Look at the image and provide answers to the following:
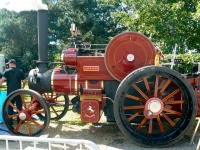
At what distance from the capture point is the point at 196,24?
8.62 m

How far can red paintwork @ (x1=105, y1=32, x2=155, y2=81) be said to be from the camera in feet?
13.6

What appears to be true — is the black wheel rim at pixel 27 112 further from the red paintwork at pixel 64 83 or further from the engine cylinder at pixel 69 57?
the engine cylinder at pixel 69 57

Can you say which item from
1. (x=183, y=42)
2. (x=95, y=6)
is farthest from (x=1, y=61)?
(x=183, y=42)

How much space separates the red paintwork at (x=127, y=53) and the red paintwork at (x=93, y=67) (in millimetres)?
178

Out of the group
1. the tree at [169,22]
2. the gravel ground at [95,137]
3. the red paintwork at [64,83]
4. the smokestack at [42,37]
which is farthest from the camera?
the tree at [169,22]

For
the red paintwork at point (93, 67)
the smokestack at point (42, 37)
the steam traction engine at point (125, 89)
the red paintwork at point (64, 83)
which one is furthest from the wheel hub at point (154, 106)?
the smokestack at point (42, 37)

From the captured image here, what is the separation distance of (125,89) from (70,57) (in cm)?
118

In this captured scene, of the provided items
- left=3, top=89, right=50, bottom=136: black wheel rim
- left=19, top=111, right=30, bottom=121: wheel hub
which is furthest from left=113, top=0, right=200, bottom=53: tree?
left=19, top=111, right=30, bottom=121: wheel hub

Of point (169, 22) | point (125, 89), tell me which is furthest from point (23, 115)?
point (169, 22)

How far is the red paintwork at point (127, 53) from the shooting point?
413 centimetres

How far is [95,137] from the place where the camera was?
4.54 m

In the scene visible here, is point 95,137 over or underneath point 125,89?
underneath

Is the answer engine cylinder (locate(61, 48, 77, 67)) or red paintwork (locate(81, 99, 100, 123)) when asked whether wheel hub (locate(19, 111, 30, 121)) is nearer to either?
red paintwork (locate(81, 99, 100, 123))

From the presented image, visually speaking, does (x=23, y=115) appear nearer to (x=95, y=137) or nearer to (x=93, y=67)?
(x=95, y=137)
